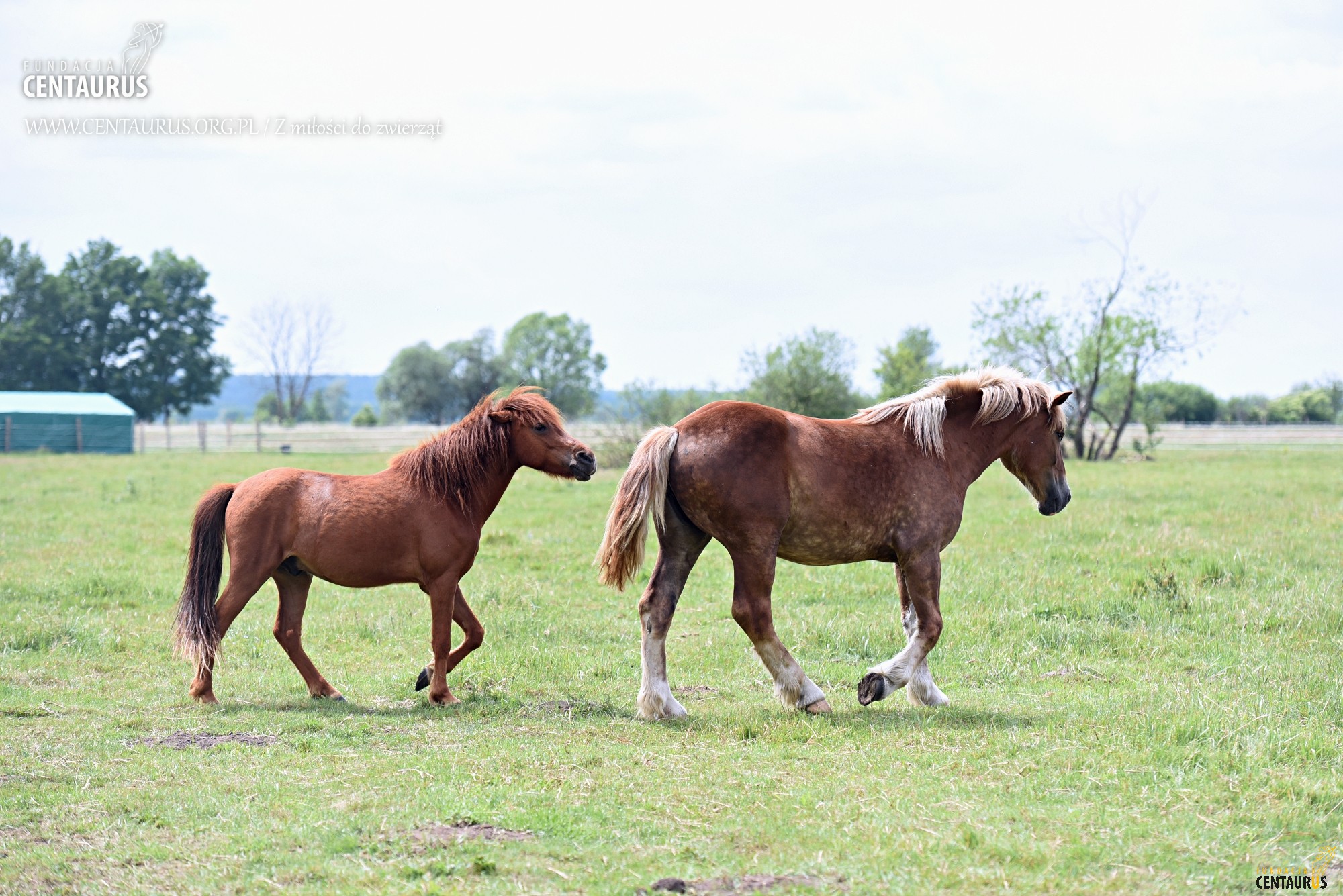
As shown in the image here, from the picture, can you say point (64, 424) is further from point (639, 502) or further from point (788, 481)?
point (788, 481)

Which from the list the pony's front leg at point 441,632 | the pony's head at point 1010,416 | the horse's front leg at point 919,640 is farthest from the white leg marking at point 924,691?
the pony's front leg at point 441,632

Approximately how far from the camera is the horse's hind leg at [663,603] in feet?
20.8

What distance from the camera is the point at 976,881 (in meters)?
3.78

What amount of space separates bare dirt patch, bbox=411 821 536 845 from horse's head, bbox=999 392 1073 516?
14.2 ft

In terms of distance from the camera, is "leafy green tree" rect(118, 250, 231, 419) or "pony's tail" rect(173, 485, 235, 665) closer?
"pony's tail" rect(173, 485, 235, 665)

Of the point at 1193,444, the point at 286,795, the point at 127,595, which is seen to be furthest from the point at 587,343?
the point at 286,795

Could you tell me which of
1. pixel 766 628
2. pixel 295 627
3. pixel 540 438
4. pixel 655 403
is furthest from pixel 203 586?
pixel 655 403

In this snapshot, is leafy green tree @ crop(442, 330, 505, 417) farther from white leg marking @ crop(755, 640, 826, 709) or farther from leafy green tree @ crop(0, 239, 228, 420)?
A: white leg marking @ crop(755, 640, 826, 709)

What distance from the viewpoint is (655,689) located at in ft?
20.8

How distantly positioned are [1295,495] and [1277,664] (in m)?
12.3

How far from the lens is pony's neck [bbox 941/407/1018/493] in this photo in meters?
6.98

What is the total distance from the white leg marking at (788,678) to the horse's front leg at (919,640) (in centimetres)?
29

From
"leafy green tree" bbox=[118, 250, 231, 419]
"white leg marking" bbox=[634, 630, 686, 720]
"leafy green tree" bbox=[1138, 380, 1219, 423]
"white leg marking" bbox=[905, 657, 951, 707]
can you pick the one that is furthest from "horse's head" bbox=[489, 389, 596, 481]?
"leafy green tree" bbox=[1138, 380, 1219, 423]

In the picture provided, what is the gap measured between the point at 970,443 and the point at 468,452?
324 cm
